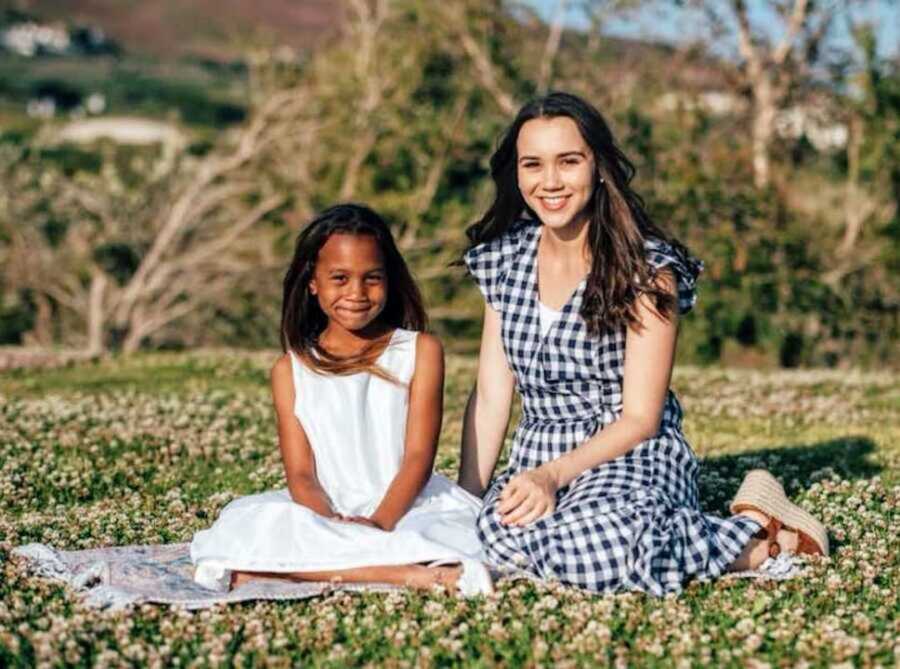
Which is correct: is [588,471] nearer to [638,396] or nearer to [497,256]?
[638,396]

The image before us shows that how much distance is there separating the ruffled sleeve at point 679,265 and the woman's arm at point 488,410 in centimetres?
94

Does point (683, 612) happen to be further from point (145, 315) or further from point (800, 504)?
point (145, 315)

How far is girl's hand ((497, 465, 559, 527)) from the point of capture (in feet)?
19.6

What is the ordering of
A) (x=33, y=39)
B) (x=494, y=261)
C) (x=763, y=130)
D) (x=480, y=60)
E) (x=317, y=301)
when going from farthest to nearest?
(x=33, y=39) < (x=480, y=60) < (x=763, y=130) < (x=494, y=261) < (x=317, y=301)

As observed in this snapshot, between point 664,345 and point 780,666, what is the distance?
1.87 m

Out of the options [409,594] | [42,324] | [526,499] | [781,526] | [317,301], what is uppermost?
[317,301]

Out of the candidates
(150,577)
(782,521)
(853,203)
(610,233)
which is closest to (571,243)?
(610,233)

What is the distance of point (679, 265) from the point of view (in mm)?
6520

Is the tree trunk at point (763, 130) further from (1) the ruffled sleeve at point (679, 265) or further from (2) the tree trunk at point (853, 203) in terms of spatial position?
(1) the ruffled sleeve at point (679, 265)

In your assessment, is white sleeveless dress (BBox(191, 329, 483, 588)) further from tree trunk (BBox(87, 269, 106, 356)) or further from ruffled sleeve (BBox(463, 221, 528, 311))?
tree trunk (BBox(87, 269, 106, 356))

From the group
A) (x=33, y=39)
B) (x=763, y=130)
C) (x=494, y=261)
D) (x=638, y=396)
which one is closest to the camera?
(x=638, y=396)

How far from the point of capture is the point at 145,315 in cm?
2144

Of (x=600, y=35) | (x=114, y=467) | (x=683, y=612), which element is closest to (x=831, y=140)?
(x=600, y=35)

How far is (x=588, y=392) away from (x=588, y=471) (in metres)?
0.45
